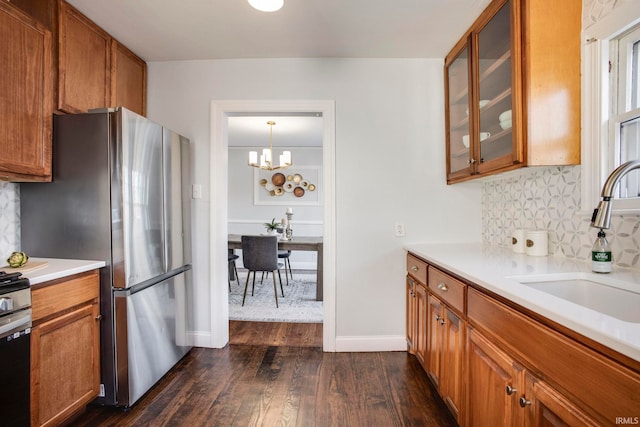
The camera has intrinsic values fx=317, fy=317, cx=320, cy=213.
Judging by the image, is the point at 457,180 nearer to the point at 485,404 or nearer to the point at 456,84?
the point at 456,84

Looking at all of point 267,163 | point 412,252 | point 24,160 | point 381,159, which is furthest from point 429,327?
point 267,163

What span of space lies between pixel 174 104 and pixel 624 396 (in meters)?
2.94

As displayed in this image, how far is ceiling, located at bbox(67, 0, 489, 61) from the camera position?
6.12ft

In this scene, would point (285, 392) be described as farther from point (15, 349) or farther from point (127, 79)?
point (127, 79)

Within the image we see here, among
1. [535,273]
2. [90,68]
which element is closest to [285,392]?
[535,273]

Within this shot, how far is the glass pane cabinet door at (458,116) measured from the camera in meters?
2.11

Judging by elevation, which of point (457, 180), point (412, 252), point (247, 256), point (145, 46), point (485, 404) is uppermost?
point (145, 46)

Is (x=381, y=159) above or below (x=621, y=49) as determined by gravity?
below

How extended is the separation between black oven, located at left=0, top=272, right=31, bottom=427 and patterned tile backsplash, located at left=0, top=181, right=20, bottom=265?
0.70m

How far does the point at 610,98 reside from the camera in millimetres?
1433

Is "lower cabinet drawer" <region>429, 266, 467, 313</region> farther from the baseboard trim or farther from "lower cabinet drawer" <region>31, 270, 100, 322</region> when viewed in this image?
"lower cabinet drawer" <region>31, 270, 100, 322</region>

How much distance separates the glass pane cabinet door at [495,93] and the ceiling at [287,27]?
0.23 meters

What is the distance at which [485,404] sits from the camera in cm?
126

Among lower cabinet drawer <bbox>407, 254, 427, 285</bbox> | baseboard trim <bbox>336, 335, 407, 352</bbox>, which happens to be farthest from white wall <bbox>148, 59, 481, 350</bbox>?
lower cabinet drawer <bbox>407, 254, 427, 285</bbox>
